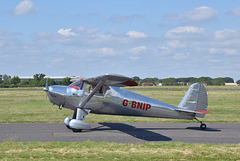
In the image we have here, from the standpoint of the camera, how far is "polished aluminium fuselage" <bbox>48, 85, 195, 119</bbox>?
1339 cm

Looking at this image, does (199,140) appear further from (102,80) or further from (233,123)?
(233,123)

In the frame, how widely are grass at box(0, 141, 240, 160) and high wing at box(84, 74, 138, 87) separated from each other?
264cm

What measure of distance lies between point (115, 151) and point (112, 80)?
156 inches

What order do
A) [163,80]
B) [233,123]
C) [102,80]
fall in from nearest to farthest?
[102,80] < [233,123] < [163,80]

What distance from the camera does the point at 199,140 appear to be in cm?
1115

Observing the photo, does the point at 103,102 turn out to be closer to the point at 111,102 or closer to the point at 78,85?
the point at 111,102

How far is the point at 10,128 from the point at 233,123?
39.2 feet

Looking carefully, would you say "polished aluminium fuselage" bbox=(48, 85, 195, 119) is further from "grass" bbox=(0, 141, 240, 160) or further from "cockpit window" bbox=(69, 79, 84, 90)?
"grass" bbox=(0, 141, 240, 160)

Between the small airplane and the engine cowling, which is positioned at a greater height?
the small airplane

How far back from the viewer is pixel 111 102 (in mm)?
13539

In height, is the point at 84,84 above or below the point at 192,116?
above

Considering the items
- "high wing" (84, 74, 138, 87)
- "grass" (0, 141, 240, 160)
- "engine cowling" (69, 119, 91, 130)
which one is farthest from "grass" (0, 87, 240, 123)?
"grass" (0, 141, 240, 160)

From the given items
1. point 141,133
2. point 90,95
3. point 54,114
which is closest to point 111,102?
point 90,95

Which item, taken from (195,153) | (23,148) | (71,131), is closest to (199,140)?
(195,153)
